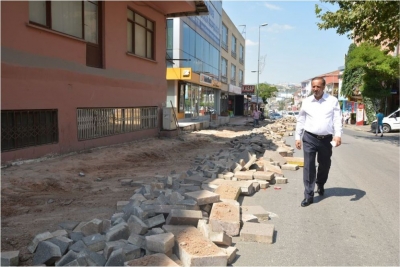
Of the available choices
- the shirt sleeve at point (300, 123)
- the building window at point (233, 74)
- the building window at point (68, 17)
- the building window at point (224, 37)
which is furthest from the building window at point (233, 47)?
the shirt sleeve at point (300, 123)

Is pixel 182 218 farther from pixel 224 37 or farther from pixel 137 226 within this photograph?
pixel 224 37

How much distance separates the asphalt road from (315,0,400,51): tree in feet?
31.9

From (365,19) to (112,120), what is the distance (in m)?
A: 12.1

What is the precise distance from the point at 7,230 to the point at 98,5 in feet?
30.4

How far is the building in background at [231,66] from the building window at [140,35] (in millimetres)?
23560

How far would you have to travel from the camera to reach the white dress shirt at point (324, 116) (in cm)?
495

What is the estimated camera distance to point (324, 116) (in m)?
4.96

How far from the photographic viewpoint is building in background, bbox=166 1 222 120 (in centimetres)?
2333

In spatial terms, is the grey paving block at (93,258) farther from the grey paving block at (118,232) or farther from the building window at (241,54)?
the building window at (241,54)

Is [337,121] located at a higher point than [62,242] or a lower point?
higher

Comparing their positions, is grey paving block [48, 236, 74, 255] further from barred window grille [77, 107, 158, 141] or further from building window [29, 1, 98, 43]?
barred window grille [77, 107, 158, 141]

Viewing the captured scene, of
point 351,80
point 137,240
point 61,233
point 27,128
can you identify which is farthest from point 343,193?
point 351,80

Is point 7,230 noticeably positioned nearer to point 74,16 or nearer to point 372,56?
point 74,16

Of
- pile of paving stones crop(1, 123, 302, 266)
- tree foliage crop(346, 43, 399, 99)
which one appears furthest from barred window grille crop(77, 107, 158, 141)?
tree foliage crop(346, 43, 399, 99)
